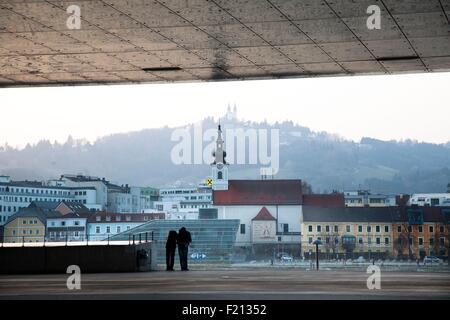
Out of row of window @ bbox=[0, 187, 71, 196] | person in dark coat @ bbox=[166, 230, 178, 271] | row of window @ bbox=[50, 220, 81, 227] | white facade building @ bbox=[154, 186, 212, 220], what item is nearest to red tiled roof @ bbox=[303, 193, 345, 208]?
white facade building @ bbox=[154, 186, 212, 220]

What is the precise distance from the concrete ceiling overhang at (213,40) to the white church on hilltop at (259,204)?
142684 millimetres

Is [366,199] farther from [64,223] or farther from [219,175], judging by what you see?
[64,223]

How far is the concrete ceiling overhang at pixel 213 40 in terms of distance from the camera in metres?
12.2

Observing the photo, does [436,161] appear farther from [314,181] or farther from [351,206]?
[314,181]

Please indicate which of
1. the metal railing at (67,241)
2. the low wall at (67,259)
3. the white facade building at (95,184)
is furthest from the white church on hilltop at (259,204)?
the low wall at (67,259)

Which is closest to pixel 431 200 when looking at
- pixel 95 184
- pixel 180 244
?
pixel 95 184

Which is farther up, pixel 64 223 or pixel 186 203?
pixel 186 203

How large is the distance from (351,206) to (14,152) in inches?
3311

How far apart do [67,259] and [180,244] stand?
3719 millimetres

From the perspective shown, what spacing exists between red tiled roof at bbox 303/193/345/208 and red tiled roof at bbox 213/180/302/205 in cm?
238

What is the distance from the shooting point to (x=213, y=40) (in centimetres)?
1470

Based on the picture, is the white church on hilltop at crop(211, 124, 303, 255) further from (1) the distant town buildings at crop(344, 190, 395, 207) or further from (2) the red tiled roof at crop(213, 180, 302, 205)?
(1) the distant town buildings at crop(344, 190, 395, 207)
